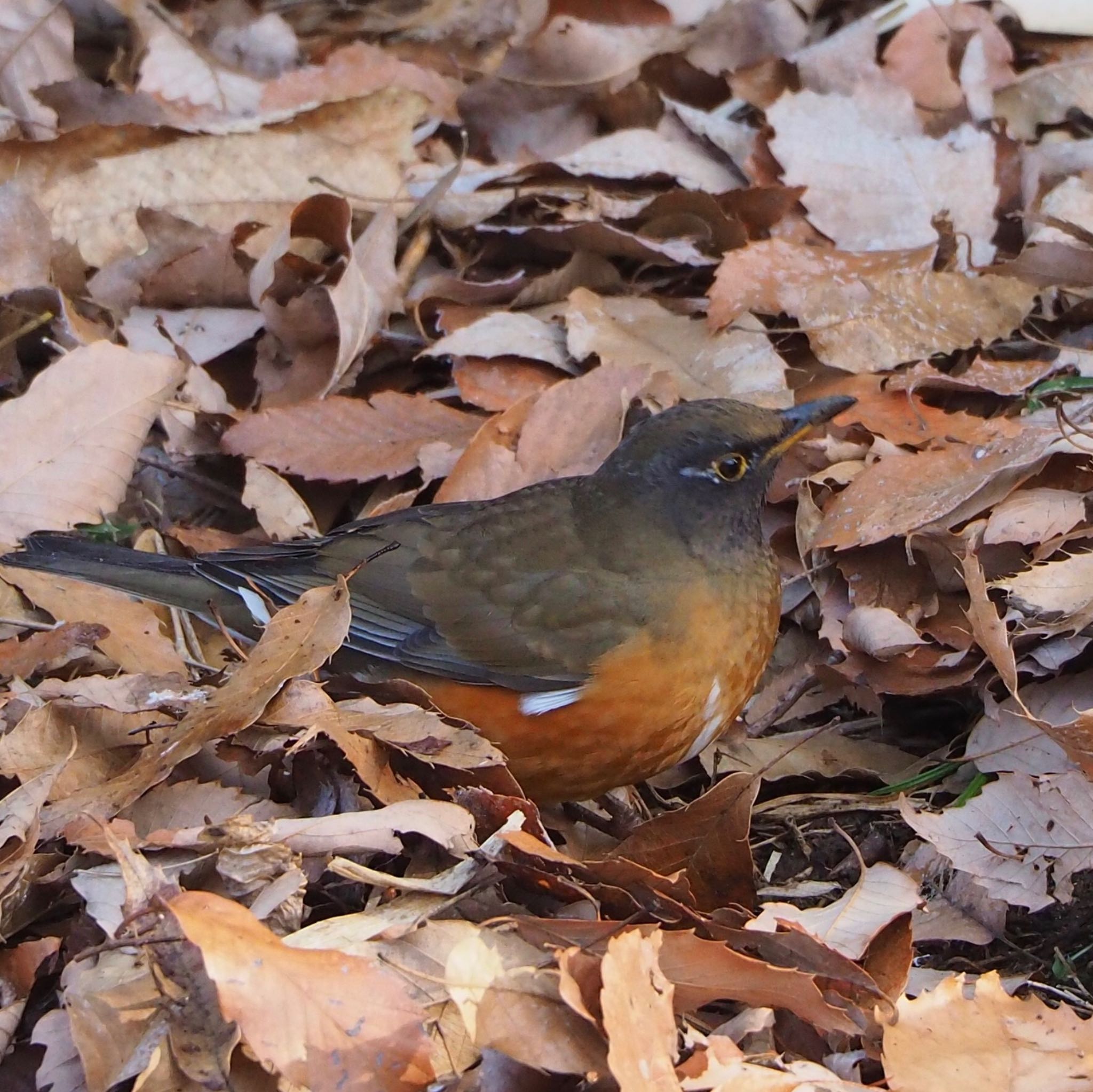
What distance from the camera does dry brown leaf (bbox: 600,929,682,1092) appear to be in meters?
2.14

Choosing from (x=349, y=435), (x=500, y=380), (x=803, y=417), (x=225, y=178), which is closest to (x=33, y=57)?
(x=225, y=178)

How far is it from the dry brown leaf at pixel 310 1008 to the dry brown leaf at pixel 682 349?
94.3 inches

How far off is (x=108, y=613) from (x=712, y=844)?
185 cm

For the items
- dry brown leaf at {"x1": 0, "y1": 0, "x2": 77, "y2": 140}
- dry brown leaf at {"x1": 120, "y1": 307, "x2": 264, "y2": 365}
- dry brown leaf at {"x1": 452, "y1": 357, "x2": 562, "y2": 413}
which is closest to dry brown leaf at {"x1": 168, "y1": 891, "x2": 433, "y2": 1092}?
dry brown leaf at {"x1": 452, "y1": 357, "x2": 562, "y2": 413}

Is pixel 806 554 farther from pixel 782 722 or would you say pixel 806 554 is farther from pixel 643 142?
pixel 643 142

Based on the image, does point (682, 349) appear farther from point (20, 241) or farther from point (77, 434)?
point (20, 241)

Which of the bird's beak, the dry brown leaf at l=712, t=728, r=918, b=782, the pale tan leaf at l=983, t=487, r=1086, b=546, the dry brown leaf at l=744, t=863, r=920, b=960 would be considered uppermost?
the bird's beak

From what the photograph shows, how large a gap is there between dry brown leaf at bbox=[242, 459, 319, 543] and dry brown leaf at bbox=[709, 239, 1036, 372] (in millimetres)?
1424

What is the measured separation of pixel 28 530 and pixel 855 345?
2.53 meters

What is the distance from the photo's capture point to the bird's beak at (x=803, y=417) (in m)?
3.58

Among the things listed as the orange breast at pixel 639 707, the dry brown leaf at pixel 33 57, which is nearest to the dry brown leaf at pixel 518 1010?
the orange breast at pixel 639 707

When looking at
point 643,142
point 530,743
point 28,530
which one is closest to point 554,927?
point 530,743

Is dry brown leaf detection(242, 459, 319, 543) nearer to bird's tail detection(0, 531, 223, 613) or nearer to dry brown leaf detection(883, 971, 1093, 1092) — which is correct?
bird's tail detection(0, 531, 223, 613)

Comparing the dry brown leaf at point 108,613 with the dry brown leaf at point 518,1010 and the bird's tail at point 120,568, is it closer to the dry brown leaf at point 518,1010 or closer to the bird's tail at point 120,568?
the bird's tail at point 120,568
